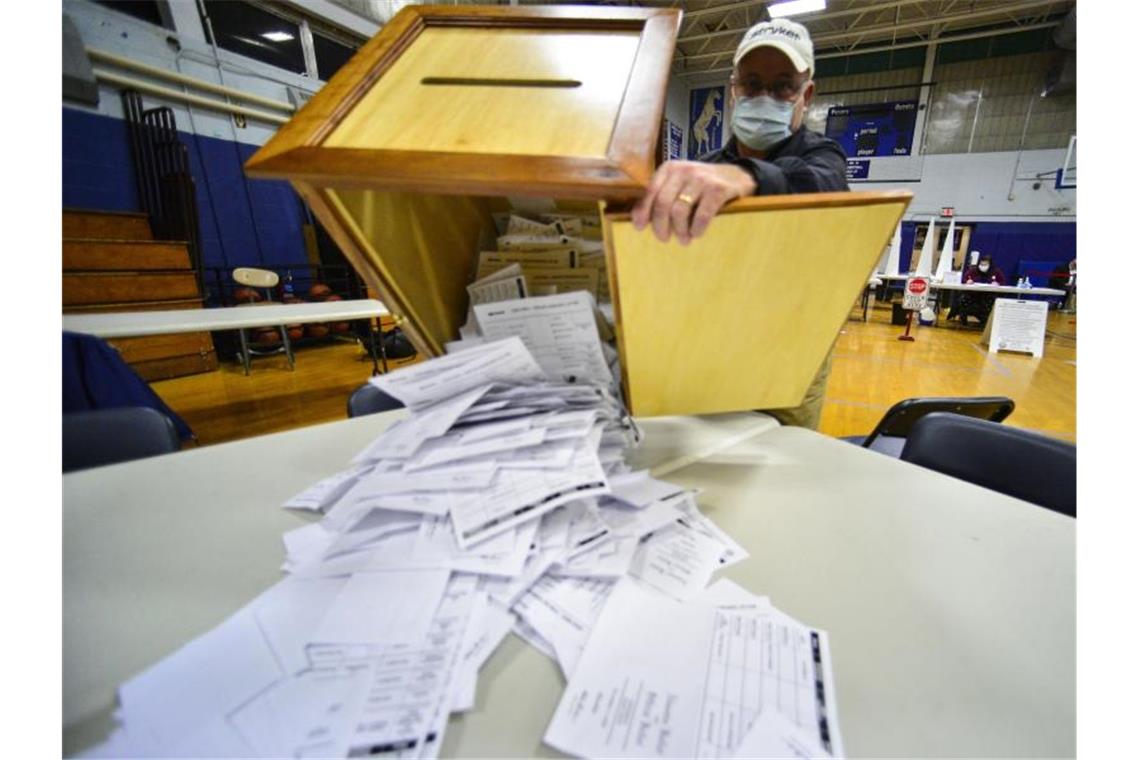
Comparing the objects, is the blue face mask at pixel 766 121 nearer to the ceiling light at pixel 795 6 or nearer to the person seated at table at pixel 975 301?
the person seated at table at pixel 975 301

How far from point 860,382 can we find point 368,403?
3742mm

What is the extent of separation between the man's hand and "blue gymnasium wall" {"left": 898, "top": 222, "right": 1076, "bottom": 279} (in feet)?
A: 32.2

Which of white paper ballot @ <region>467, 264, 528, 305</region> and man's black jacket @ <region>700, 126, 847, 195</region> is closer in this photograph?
Answer: man's black jacket @ <region>700, 126, 847, 195</region>

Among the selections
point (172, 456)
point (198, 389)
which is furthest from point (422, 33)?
point (172, 456)

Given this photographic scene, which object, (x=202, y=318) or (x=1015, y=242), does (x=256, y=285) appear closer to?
(x=202, y=318)

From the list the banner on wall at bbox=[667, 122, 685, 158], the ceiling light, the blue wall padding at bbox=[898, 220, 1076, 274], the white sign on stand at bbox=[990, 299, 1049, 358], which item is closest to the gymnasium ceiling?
the ceiling light

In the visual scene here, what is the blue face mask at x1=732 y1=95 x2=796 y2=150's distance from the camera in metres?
1.02

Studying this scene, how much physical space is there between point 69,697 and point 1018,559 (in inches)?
31.8

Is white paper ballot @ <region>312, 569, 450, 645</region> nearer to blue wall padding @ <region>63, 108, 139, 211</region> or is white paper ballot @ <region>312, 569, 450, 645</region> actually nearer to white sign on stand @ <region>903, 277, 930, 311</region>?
blue wall padding @ <region>63, 108, 139, 211</region>

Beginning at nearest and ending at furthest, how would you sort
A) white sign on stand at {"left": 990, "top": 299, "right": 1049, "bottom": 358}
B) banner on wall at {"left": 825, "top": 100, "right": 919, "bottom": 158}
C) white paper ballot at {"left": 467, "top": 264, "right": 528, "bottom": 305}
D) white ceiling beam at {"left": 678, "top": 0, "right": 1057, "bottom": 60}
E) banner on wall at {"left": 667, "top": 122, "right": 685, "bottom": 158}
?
white paper ballot at {"left": 467, "top": 264, "right": 528, "bottom": 305}
white sign on stand at {"left": 990, "top": 299, "right": 1049, "bottom": 358}
white ceiling beam at {"left": 678, "top": 0, "right": 1057, "bottom": 60}
banner on wall at {"left": 667, "top": 122, "right": 685, "bottom": 158}
banner on wall at {"left": 825, "top": 100, "right": 919, "bottom": 158}

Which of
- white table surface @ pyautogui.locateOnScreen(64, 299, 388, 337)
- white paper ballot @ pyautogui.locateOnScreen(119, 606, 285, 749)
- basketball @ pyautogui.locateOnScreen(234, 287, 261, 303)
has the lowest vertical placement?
white paper ballot @ pyautogui.locateOnScreen(119, 606, 285, 749)

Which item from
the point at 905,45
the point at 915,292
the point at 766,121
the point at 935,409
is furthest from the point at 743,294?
the point at 905,45

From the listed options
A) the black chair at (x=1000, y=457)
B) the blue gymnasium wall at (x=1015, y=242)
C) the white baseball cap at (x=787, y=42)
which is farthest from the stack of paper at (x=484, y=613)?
the blue gymnasium wall at (x=1015, y=242)

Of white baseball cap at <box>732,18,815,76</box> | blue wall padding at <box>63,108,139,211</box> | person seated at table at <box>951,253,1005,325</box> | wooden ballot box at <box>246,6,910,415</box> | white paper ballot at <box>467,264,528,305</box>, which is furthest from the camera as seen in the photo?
person seated at table at <box>951,253,1005,325</box>
